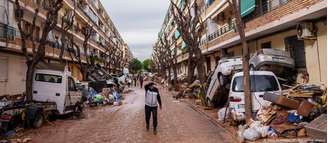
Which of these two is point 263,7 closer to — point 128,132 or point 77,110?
point 77,110

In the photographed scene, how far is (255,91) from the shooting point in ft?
38.9

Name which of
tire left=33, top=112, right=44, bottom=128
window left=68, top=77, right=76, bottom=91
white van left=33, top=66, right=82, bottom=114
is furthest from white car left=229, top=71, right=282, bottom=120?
window left=68, top=77, right=76, bottom=91

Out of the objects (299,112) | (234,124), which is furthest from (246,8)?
(299,112)

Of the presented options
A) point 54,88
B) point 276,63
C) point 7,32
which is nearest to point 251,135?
point 276,63

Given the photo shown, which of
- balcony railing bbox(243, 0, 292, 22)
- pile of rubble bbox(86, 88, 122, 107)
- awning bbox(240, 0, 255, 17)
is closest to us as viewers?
balcony railing bbox(243, 0, 292, 22)

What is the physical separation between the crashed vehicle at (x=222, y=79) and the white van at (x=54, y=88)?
679cm

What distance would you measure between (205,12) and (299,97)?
2538 cm

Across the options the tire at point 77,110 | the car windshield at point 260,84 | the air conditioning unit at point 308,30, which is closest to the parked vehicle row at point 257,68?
the air conditioning unit at point 308,30

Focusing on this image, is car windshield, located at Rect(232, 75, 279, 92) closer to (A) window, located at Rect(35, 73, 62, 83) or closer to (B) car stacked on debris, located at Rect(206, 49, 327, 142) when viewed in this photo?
(B) car stacked on debris, located at Rect(206, 49, 327, 142)

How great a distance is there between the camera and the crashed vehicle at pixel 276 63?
15.4 meters

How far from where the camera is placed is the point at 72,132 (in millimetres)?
11922

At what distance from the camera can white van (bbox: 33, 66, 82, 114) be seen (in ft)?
48.9

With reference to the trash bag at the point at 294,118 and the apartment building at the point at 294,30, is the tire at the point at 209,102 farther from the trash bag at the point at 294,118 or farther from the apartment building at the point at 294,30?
the trash bag at the point at 294,118

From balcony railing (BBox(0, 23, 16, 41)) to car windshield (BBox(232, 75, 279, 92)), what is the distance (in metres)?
14.3
